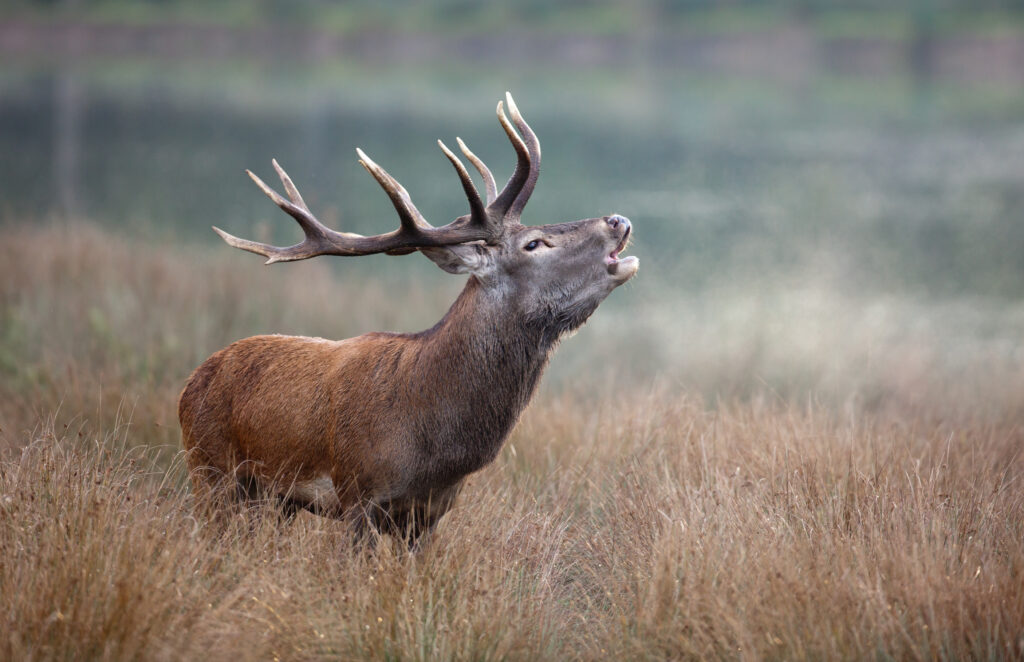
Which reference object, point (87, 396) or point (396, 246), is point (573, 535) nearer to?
point (396, 246)

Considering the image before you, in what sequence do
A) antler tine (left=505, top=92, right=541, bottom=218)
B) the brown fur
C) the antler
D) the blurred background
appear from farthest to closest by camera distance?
1. the blurred background
2. antler tine (left=505, top=92, right=541, bottom=218)
3. the antler
4. the brown fur

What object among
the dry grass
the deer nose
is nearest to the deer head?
the deer nose

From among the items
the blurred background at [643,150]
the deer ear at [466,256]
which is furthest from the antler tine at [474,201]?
the blurred background at [643,150]

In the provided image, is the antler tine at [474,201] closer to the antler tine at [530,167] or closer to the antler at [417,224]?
the antler at [417,224]

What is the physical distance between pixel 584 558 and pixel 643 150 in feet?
77.3

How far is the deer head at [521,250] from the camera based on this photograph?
475 cm

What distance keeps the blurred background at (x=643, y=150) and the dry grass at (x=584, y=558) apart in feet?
4.46

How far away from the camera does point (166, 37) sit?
4256 cm

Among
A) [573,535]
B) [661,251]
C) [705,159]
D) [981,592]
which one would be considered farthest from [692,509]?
[705,159]

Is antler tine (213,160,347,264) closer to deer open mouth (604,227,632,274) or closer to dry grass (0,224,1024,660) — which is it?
dry grass (0,224,1024,660)

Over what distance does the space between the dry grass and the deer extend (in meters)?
0.21

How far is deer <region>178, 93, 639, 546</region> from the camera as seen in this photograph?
459 centimetres

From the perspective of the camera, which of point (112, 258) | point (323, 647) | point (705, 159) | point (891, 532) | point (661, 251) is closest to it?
point (323, 647)

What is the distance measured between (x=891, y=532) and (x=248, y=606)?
101 inches
